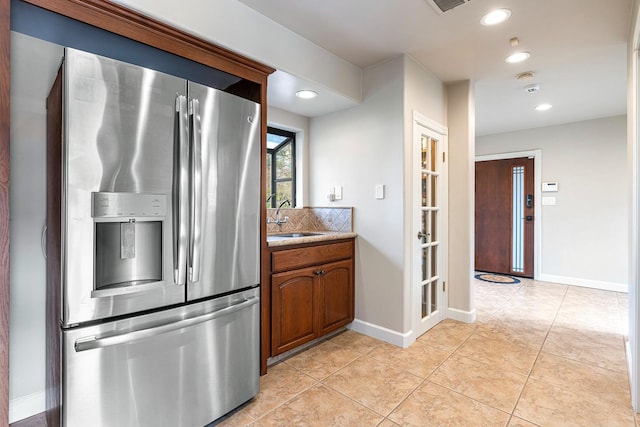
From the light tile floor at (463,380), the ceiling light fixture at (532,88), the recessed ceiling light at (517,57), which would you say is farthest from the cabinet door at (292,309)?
the ceiling light fixture at (532,88)

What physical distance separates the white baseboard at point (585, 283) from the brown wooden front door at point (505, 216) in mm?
237

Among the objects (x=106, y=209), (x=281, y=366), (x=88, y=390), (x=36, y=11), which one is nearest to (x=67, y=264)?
(x=106, y=209)

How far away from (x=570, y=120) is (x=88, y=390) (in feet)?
19.5

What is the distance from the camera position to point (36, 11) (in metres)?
1.46

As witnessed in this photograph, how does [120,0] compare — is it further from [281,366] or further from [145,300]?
[281,366]

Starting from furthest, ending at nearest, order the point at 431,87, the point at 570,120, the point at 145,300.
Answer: the point at 570,120 < the point at 431,87 < the point at 145,300

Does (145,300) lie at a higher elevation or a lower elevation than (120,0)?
lower

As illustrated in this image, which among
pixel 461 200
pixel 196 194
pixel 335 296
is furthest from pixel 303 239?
pixel 461 200

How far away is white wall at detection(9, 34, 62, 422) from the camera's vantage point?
1.65 meters

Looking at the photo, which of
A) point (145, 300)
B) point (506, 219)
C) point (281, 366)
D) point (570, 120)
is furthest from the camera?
point (506, 219)

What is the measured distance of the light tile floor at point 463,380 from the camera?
68.1 inches

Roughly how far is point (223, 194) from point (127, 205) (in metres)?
0.47

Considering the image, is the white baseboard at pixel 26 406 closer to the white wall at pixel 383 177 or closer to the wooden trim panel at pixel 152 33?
the wooden trim panel at pixel 152 33

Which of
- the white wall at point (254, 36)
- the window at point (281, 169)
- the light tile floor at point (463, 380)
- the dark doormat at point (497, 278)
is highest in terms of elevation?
the white wall at point (254, 36)
